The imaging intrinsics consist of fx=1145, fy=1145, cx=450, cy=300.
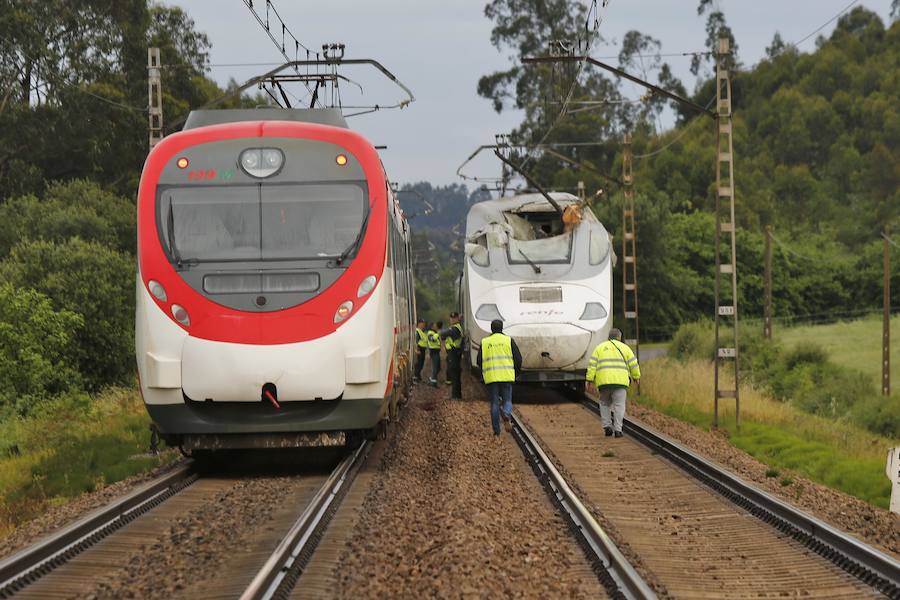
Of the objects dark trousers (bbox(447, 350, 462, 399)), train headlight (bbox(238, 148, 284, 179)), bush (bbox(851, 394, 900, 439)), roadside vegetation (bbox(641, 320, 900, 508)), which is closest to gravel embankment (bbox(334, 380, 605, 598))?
train headlight (bbox(238, 148, 284, 179))

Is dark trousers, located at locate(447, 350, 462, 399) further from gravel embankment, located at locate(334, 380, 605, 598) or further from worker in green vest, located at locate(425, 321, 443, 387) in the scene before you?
gravel embankment, located at locate(334, 380, 605, 598)

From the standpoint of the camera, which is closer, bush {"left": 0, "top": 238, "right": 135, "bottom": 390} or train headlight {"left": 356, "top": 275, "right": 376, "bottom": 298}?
train headlight {"left": 356, "top": 275, "right": 376, "bottom": 298}

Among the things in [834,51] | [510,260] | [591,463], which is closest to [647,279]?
[510,260]

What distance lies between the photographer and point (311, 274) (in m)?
11.5

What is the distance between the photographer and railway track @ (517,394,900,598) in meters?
7.50

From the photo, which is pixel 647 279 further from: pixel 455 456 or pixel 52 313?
pixel 455 456

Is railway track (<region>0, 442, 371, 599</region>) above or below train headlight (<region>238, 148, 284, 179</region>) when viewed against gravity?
below

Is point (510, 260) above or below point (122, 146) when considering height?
below

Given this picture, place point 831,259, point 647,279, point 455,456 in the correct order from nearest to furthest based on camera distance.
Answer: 1. point 455,456
2. point 647,279
3. point 831,259

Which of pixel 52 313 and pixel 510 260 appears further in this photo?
pixel 52 313

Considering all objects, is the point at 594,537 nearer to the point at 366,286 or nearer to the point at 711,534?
the point at 711,534

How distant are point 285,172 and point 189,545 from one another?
473cm

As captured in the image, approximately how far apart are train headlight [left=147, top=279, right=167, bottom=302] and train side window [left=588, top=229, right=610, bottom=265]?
40.7 ft

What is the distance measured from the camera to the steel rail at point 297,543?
668 cm
